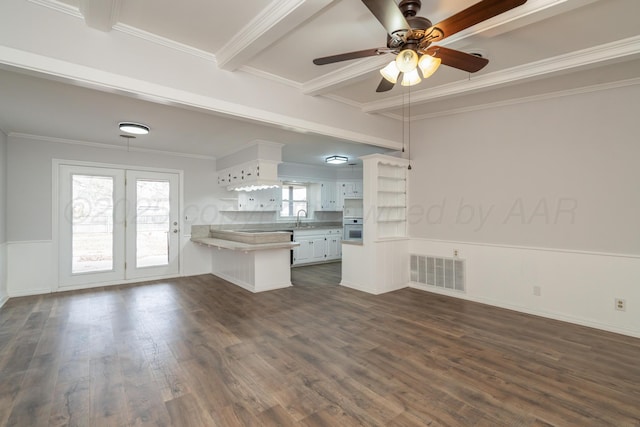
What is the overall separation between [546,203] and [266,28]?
12.7ft

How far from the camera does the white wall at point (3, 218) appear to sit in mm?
4516

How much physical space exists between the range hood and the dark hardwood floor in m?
2.07

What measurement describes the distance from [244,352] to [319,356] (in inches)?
28.4

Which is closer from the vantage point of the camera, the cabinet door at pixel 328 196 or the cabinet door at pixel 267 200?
the cabinet door at pixel 267 200

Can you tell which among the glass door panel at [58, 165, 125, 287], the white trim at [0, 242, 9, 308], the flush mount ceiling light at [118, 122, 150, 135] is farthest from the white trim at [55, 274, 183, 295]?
the flush mount ceiling light at [118, 122, 150, 135]

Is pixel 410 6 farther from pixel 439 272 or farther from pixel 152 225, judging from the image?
pixel 152 225

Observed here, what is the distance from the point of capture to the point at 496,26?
7.67 feet

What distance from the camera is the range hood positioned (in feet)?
16.9

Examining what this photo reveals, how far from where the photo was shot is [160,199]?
619 centimetres

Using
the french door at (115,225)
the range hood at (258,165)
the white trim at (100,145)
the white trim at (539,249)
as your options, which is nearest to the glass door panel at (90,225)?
the french door at (115,225)

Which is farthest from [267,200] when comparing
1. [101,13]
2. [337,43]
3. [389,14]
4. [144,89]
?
[389,14]

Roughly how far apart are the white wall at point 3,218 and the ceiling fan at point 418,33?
5.26 metres

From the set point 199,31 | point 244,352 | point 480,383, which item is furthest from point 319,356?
point 199,31

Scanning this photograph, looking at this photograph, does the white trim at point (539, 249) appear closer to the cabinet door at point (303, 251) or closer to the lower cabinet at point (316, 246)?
the lower cabinet at point (316, 246)
